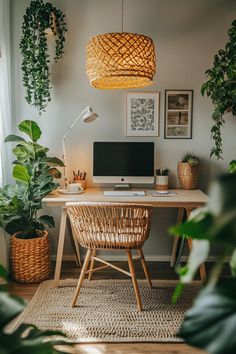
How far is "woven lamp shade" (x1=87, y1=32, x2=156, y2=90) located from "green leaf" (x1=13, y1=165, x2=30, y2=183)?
0.93 meters

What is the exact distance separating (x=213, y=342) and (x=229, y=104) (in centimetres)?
272

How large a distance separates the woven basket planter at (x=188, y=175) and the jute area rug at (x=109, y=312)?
2.94ft

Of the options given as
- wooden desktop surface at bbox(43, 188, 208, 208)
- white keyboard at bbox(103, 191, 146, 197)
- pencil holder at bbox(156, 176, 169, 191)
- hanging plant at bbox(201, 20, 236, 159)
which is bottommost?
wooden desktop surface at bbox(43, 188, 208, 208)

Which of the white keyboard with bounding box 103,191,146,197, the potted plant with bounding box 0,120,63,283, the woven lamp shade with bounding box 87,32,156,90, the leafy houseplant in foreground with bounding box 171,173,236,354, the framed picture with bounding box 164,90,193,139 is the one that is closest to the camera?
the leafy houseplant in foreground with bounding box 171,173,236,354

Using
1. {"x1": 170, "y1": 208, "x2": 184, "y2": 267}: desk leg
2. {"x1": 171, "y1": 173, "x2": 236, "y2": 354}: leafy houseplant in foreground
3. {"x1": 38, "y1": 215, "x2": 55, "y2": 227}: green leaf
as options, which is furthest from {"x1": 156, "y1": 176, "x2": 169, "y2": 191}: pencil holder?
{"x1": 171, "y1": 173, "x2": 236, "y2": 354}: leafy houseplant in foreground

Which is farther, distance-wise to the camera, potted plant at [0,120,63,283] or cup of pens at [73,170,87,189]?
cup of pens at [73,170,87,189]

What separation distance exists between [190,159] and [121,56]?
4.37 ft

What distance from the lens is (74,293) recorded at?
2.79 meters

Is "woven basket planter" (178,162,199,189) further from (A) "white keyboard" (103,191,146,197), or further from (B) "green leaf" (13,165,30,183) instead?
(B) "green leaf" (13,165,30,183)

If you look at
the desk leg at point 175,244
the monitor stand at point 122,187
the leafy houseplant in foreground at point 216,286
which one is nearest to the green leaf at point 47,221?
the monitor stand at point 122,187

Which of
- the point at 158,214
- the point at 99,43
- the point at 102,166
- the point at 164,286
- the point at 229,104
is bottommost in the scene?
the point at 164,286

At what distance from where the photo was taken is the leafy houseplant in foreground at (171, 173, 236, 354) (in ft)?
1.65

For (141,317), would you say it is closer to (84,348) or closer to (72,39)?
(84,348)

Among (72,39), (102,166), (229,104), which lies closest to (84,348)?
(102,166)
